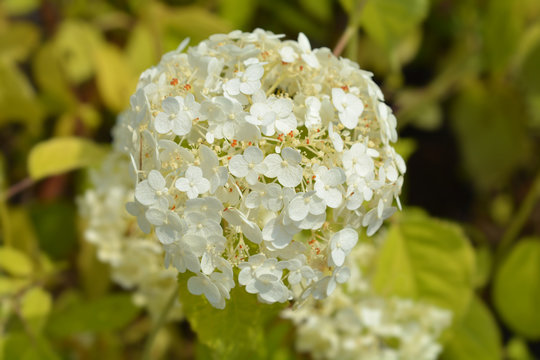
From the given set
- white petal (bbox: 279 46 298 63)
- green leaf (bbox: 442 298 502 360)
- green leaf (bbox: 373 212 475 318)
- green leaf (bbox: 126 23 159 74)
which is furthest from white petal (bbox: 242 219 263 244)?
green leaf (bbox: 126 23 159 74)

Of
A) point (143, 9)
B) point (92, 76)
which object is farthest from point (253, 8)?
point (92, 76)

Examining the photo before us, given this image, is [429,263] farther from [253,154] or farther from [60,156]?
[60,156]

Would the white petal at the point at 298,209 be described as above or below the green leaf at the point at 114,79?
above

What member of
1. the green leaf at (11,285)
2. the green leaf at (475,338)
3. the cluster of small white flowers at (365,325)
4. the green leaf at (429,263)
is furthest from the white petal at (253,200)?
the green leaf at (475,338)

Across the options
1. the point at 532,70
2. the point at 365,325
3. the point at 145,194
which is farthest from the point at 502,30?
the point at 145,194

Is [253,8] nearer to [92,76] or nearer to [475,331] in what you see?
[92,76]

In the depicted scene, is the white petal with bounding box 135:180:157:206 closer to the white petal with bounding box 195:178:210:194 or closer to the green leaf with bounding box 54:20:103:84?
the white petal with bounding box 195:178:210:194

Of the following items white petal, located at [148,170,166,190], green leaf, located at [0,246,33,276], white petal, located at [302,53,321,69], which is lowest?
green leaf, located at [0,246,33,276]

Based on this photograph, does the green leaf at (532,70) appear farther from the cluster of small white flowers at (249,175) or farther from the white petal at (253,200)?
the white petal at (253,200)
